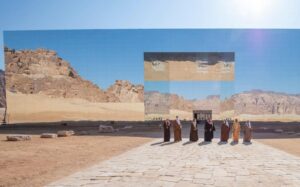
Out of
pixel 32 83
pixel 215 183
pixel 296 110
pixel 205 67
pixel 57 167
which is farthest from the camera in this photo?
pixel 296 110

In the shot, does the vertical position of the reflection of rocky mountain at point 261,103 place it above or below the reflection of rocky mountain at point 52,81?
below

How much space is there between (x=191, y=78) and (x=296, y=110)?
31.3 metres

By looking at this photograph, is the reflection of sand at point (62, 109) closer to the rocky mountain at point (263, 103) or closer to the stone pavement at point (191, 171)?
the rocky mountain at point (263, 103)

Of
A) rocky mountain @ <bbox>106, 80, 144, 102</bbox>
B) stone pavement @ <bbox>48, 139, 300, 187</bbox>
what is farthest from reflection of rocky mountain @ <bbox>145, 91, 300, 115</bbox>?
stone pavement @ <bbox>48, 139, 300, 187</bbox>

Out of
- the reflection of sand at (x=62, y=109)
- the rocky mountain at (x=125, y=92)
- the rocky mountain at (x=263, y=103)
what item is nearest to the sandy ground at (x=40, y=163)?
the reflection of sand at (x=62, y=109)

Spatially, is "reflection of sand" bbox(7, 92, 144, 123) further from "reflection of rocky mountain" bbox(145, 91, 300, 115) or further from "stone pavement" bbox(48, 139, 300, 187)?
"stone pavement" bbox(48, 139, 300, 187)

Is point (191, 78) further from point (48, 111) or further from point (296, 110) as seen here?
point (296, 110)

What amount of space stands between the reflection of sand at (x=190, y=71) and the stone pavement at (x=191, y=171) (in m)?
36.6

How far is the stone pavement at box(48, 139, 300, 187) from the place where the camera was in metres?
6.87

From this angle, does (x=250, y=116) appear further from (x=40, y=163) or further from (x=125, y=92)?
(x=40, y=163)

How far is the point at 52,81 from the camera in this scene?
65.4 metres

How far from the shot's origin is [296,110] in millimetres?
69438

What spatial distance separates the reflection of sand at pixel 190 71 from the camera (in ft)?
154

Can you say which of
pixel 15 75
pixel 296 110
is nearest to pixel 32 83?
pixel 15 75
